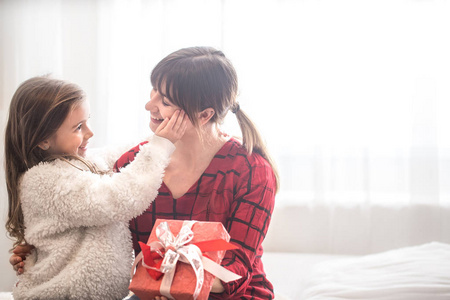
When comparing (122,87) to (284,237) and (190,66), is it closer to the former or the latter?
(284,237)

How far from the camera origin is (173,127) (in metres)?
1.42

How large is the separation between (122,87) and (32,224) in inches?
69.3

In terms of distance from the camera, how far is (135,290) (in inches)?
48.1

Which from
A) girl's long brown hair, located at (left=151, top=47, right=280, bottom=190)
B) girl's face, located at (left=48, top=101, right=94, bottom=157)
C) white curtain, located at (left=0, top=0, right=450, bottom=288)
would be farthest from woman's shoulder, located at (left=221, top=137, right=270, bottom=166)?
white curtain, located at (left=0, top=0, right=450, bottom=288)

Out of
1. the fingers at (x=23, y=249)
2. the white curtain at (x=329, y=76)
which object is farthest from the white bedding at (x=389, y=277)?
the fingers at (x=23, y=249)

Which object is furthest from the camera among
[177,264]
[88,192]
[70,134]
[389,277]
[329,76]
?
[329,76]

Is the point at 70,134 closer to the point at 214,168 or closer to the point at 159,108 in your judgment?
the point at 159,108

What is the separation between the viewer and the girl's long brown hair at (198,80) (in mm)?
1458

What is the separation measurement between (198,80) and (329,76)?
63.8 inches

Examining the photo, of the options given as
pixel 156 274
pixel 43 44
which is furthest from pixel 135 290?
pixel 43 44

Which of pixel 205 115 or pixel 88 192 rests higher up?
pixel 205 115

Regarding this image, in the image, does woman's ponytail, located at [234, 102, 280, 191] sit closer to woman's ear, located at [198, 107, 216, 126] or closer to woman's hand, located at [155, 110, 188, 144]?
woman's ear, located at [198, 107, 216, 126]

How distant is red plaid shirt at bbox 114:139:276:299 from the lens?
4.70ft

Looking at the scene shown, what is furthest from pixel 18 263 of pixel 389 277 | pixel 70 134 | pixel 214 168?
pixel 389 277
